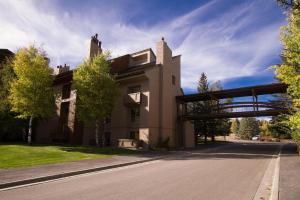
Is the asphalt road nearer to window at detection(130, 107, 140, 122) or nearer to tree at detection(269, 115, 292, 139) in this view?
tree at detection(269, 115, 292, 139)

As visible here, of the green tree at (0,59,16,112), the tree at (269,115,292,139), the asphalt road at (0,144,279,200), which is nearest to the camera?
the asphalt road at (0,144,279,200)

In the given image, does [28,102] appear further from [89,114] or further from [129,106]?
[129,106]

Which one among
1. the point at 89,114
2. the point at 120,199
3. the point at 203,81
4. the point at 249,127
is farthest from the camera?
the point at 249,127

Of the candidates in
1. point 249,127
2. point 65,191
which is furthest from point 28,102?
point 249,127

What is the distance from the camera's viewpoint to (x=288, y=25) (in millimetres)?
12094

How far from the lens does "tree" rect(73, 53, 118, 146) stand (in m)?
26.4

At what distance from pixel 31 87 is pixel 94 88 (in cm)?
661

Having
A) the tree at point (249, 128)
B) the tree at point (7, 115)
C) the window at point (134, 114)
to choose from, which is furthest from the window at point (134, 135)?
the tree at point (249, 128)

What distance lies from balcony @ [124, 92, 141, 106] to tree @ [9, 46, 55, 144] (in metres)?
9.04

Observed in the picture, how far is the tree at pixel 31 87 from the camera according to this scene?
2519cm

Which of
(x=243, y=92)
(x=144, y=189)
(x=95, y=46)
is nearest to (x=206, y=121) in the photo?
(x=243, y=92)

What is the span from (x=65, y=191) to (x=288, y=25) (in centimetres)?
1265

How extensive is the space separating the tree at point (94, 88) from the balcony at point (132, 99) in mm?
3368

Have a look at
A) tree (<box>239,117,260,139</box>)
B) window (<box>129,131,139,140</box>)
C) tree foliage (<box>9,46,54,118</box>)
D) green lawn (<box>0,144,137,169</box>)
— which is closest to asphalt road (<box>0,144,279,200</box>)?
green lawn (<box>0,144,137,169</box>)
